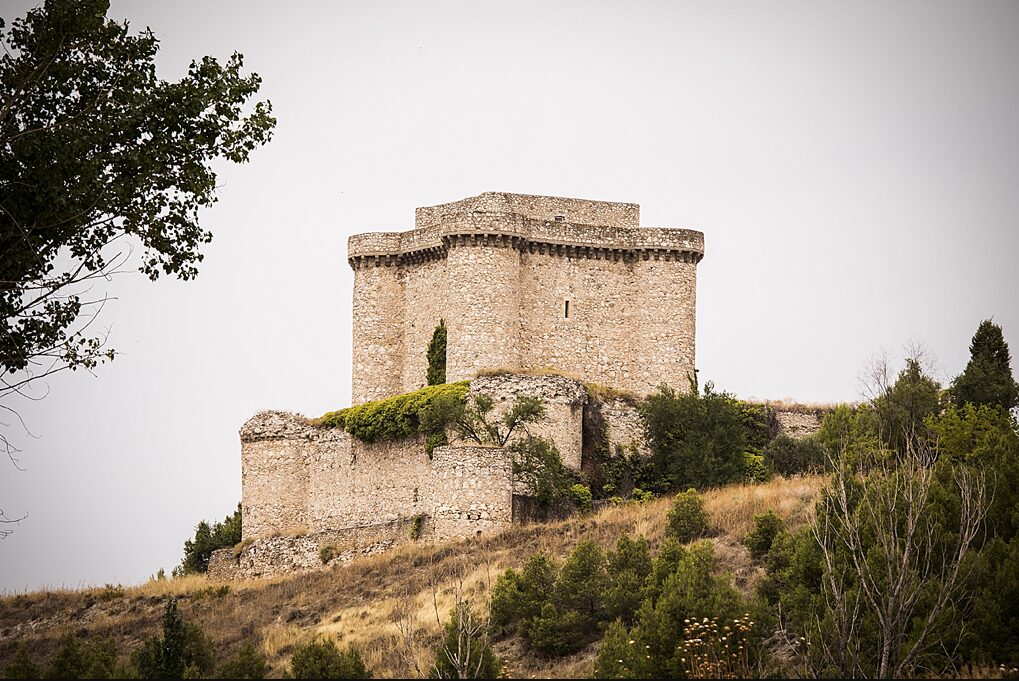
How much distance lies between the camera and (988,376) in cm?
4794

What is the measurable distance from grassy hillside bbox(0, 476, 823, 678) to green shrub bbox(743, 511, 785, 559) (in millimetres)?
338

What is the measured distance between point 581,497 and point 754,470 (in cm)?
586

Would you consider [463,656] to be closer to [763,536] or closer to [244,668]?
[244,668]

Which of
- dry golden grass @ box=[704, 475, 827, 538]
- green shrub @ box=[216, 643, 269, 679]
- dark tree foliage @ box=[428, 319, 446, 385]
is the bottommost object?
green shrub @ box=[216, 643, 269, 679]

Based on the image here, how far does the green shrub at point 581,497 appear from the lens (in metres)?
45.4

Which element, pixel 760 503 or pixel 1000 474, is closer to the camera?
pixel 1000 474

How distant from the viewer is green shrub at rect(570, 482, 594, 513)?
45.4 meters

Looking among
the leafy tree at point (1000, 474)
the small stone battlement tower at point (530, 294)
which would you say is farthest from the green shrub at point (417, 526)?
the leafy tree at point (1000, 474)

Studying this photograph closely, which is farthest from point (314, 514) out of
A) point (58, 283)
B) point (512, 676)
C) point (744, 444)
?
point (58, 283)

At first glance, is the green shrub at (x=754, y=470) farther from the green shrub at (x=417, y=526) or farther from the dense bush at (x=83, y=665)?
the dense bush at (x=83, y=665)

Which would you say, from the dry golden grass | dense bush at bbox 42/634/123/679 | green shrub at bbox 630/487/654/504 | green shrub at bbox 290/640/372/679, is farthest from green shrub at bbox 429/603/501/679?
green shrub at bbox 630/487/654/504

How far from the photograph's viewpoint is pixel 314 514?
5044cm

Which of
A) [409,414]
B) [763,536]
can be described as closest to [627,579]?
[763,536]

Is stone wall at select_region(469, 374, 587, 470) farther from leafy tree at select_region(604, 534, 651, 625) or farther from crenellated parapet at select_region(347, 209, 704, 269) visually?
leafy tree at select_region(604, 534, 651, 625)
